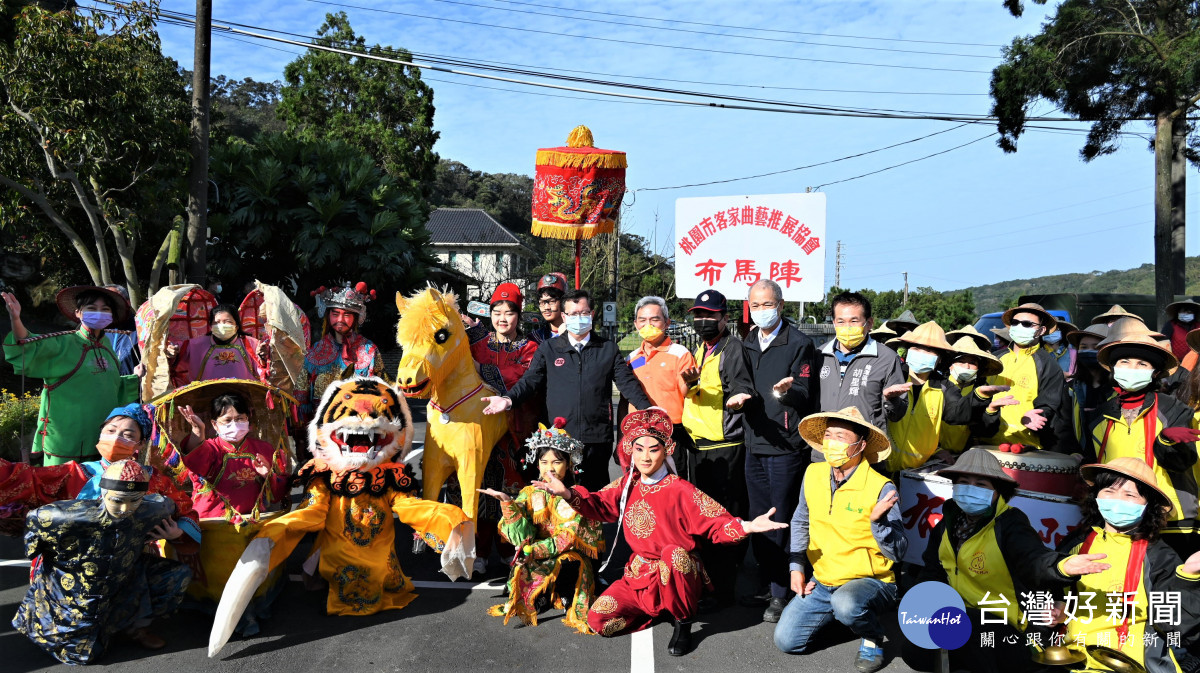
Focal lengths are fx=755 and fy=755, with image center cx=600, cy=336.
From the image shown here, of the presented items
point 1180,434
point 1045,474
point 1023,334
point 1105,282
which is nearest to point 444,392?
point 1045,474

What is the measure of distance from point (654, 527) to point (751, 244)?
10.3 feet

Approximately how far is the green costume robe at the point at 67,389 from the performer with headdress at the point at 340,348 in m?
1.28

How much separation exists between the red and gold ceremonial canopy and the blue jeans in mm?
5546

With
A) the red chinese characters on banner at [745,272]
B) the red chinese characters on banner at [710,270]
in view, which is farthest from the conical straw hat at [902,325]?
the red chinese characters on banner at [710,270]

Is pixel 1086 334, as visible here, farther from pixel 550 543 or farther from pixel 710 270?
pixel 550 543

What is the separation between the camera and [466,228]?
42.6m

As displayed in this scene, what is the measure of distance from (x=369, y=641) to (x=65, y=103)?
23.8 feet

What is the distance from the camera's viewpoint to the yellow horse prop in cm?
477

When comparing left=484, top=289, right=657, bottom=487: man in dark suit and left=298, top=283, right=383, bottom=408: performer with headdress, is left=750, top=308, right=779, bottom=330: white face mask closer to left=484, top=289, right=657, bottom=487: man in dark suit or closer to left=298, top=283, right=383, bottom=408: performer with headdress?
left=484, top=289, right=657, bottom=487: man in dark suit

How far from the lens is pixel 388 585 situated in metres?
4.52

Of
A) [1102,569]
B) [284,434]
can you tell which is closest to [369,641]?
[284,434]

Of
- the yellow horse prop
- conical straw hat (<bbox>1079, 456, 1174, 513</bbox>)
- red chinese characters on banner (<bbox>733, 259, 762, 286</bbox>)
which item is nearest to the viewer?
conical straw hat (<bbox>1079, 456, 1174, 513</bbox>)

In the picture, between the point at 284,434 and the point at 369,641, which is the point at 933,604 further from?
the point at 284,434

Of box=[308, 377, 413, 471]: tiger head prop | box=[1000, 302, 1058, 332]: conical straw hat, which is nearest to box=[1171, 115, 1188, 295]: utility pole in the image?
box=[1000, 302, 1058, 332]: conical straw hat
